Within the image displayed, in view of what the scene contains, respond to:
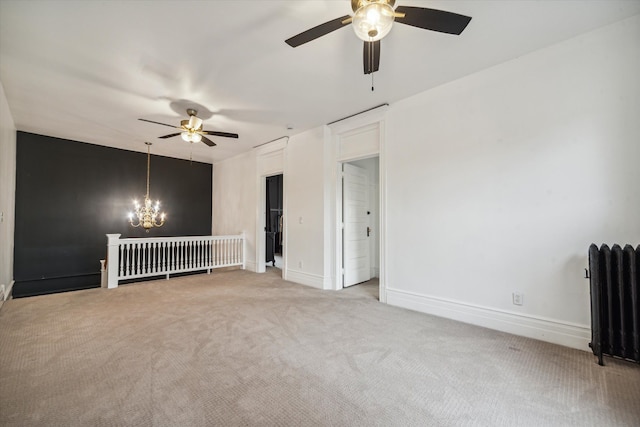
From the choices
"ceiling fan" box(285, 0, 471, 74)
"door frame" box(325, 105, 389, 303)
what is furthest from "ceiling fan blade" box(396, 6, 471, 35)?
"door frame" box(325, 105, 389, 303)

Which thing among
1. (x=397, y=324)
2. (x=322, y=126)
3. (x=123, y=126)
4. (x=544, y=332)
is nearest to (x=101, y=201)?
(x=123, y=126)

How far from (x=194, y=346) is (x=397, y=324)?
2053mm

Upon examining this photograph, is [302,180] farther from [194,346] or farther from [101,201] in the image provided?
[101,201]

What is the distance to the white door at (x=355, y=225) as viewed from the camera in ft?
15.1

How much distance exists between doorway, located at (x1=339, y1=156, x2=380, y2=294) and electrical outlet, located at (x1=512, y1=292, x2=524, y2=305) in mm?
2439

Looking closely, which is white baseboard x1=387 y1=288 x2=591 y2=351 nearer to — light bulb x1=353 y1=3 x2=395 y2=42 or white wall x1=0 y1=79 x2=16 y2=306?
light bulb x1=353 y1=3 x2=395 y2=42

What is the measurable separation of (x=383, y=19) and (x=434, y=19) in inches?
15.3

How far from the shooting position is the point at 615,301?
212cm

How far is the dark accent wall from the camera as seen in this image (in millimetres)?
5031

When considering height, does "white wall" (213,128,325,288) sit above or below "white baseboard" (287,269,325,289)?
above

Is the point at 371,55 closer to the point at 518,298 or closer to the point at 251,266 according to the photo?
the point at 518,298

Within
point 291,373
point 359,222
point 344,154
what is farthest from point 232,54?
point 359,222

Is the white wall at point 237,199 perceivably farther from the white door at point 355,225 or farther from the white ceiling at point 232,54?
the white door at point 355,225

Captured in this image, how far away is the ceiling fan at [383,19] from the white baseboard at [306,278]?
3.57 meters
